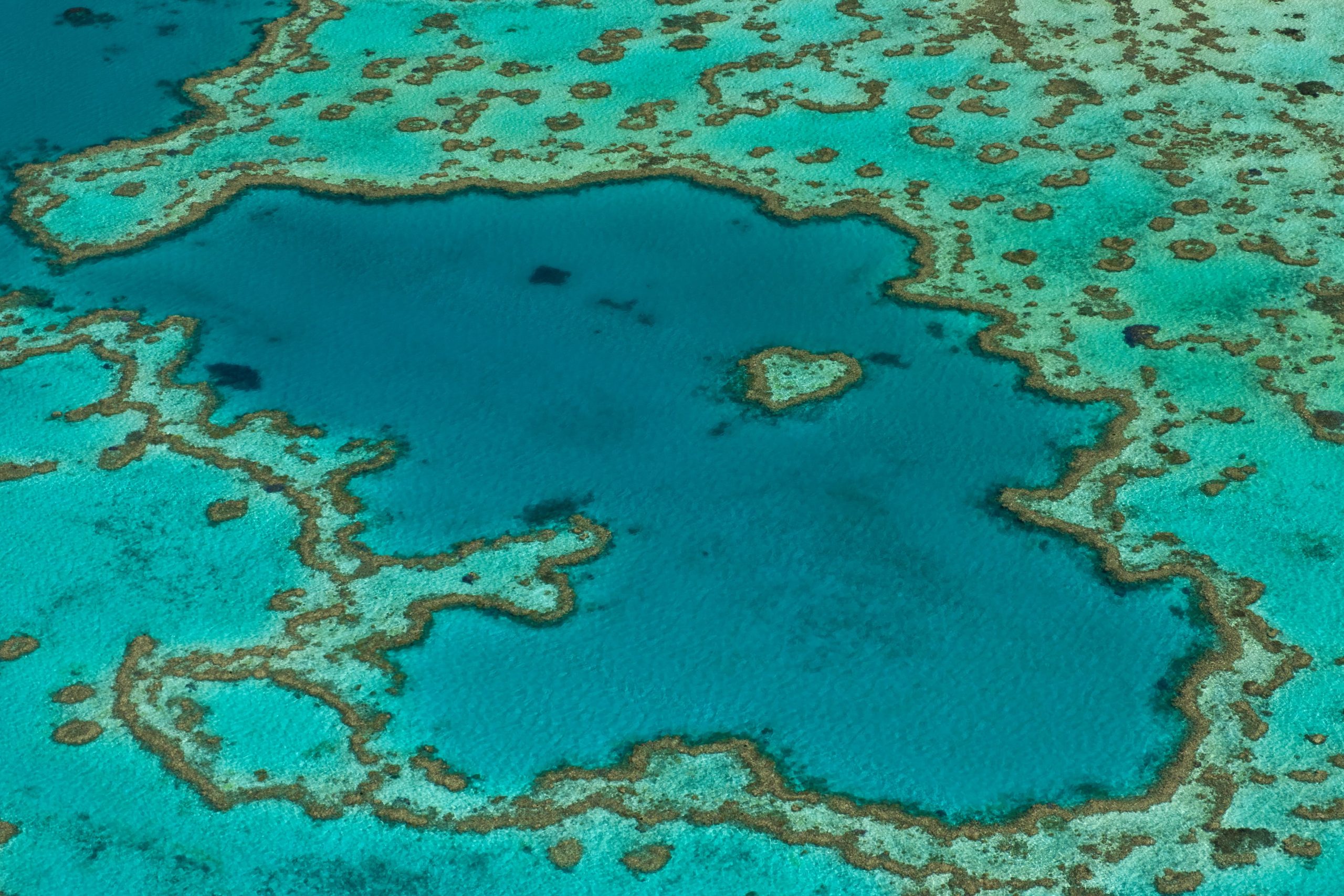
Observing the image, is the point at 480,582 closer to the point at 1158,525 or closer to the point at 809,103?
the point at 1158,525

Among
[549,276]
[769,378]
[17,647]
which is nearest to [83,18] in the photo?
[549,276]

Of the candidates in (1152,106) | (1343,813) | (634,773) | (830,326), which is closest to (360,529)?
(634,773)

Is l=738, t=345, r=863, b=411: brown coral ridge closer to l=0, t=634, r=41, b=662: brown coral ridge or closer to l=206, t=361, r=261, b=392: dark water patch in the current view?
l=206, t=361, r=261, b=392: dark water patch

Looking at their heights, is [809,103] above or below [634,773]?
above

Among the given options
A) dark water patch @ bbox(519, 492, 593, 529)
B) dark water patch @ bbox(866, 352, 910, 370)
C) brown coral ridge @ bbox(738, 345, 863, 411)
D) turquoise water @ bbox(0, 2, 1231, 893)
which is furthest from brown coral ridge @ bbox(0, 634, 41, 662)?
dark water patch @ bbox(866, 352, 910, 370)

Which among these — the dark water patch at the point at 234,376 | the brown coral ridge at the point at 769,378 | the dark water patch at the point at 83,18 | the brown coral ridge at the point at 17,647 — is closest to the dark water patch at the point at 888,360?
the brown coral ridge at the point at 769,378

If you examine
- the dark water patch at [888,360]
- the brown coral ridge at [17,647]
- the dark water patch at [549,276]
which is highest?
the dark water patch at [549,276]

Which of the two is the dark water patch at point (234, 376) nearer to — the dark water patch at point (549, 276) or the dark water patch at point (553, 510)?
the dark water patch at point (549, 276)
